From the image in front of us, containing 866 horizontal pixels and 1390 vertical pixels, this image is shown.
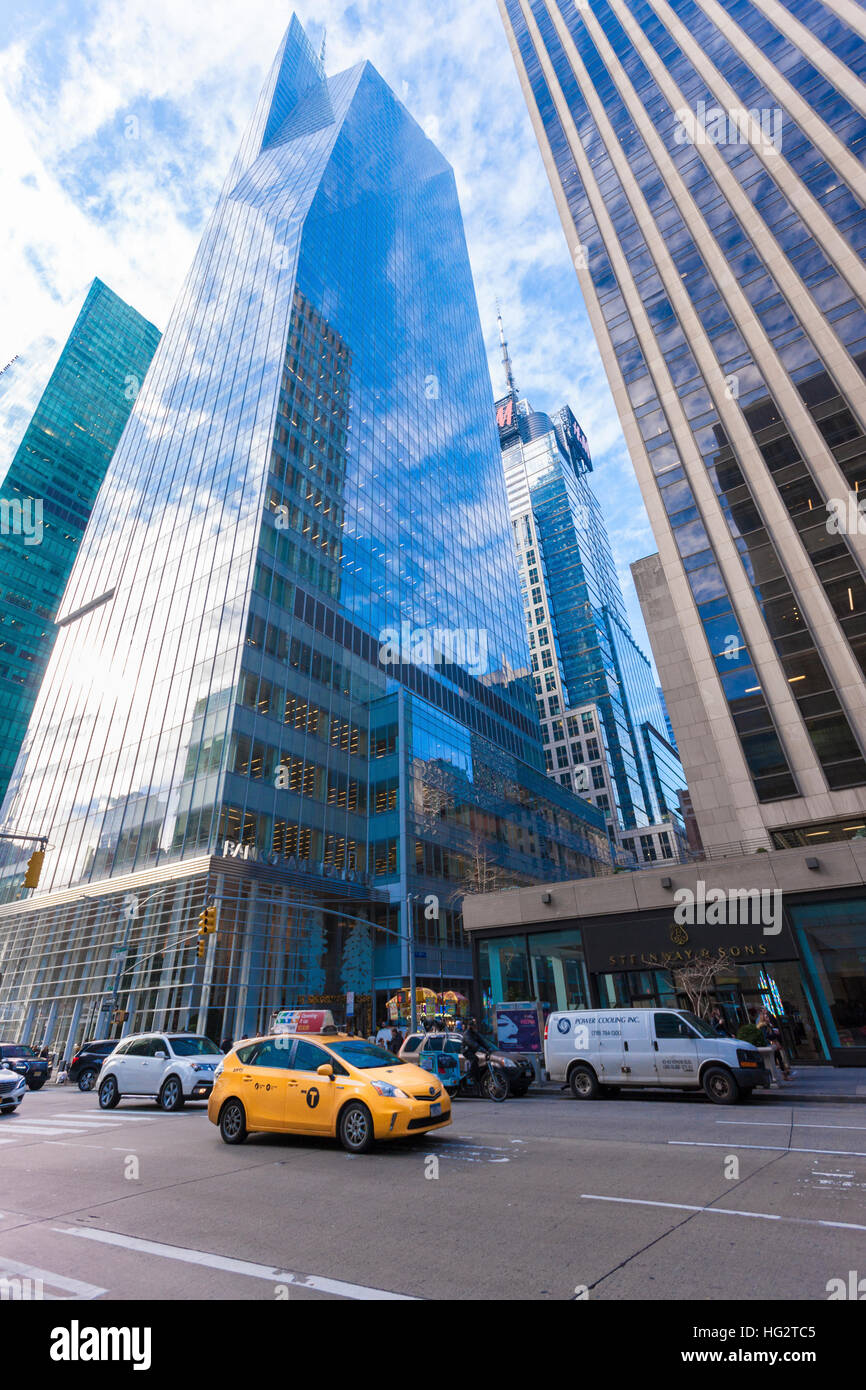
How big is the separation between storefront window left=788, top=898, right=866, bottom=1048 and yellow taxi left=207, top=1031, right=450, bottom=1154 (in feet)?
58.5

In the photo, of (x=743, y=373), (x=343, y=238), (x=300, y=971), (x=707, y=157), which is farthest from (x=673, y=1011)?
(x=343, y=238)

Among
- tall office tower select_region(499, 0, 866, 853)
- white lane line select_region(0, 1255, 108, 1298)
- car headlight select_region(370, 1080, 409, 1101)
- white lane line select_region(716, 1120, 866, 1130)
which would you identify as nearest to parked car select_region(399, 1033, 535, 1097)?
white lane line select_region(716, 1120, 866, 1130)

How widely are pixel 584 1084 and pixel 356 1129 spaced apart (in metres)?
9.72

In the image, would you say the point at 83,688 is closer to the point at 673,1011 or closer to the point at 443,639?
the point at 443,639

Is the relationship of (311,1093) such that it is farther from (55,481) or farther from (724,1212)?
(55,481)

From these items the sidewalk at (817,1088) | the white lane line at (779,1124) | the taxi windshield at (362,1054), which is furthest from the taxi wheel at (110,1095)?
the white lane line at (779,1124)

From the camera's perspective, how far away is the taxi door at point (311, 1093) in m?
10.1

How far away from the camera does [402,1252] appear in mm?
5203

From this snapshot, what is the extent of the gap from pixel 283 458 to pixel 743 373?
31.9 meters

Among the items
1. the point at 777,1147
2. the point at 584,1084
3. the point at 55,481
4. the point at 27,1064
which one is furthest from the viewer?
the point at 55,481

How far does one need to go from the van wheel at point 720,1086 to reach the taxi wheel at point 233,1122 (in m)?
10.3

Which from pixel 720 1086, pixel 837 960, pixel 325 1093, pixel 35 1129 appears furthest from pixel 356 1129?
pixel 837 960

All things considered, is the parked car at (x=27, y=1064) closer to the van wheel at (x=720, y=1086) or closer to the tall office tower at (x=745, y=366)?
the van wheel at (x=720, y=1086)

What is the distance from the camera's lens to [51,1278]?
4.83 metres
